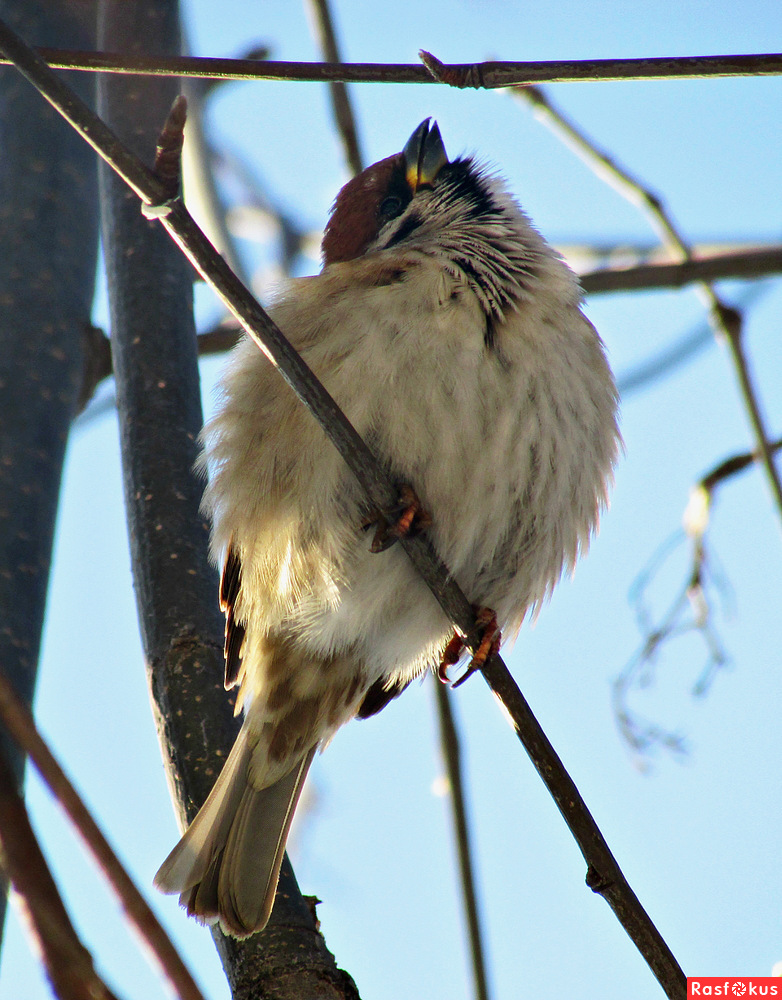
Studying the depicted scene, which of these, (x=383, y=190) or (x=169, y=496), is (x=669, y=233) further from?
(x=169, y=496)

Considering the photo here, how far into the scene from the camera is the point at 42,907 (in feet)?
2.19

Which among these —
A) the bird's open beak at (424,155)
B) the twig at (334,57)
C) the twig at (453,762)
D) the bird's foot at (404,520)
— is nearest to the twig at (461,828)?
the twig at (453,762)

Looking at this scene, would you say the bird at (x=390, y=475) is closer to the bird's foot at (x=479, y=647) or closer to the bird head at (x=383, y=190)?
the bird's foot at (x=479, y=647)

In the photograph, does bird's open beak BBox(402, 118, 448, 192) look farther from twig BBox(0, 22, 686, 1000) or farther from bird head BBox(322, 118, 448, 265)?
twig BBox(0, 22, 686, 1000)

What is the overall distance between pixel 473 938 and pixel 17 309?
6.99ft

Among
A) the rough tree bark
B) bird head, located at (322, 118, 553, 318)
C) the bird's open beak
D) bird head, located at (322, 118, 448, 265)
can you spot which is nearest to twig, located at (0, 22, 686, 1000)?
the rough tree bark

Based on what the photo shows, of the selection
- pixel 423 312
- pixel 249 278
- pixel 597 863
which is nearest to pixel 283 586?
pixel 423 312

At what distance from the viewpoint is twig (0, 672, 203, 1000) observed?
682mm

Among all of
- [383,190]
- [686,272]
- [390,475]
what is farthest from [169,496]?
[686,272]

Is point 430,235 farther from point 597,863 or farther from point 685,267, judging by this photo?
point 597,863

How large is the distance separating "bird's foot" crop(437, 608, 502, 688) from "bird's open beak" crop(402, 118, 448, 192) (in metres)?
1.51

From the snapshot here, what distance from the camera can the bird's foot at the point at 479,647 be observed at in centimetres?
254

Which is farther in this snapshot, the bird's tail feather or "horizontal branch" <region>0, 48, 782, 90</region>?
the bird's tail feather

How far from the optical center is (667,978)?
1773mm
